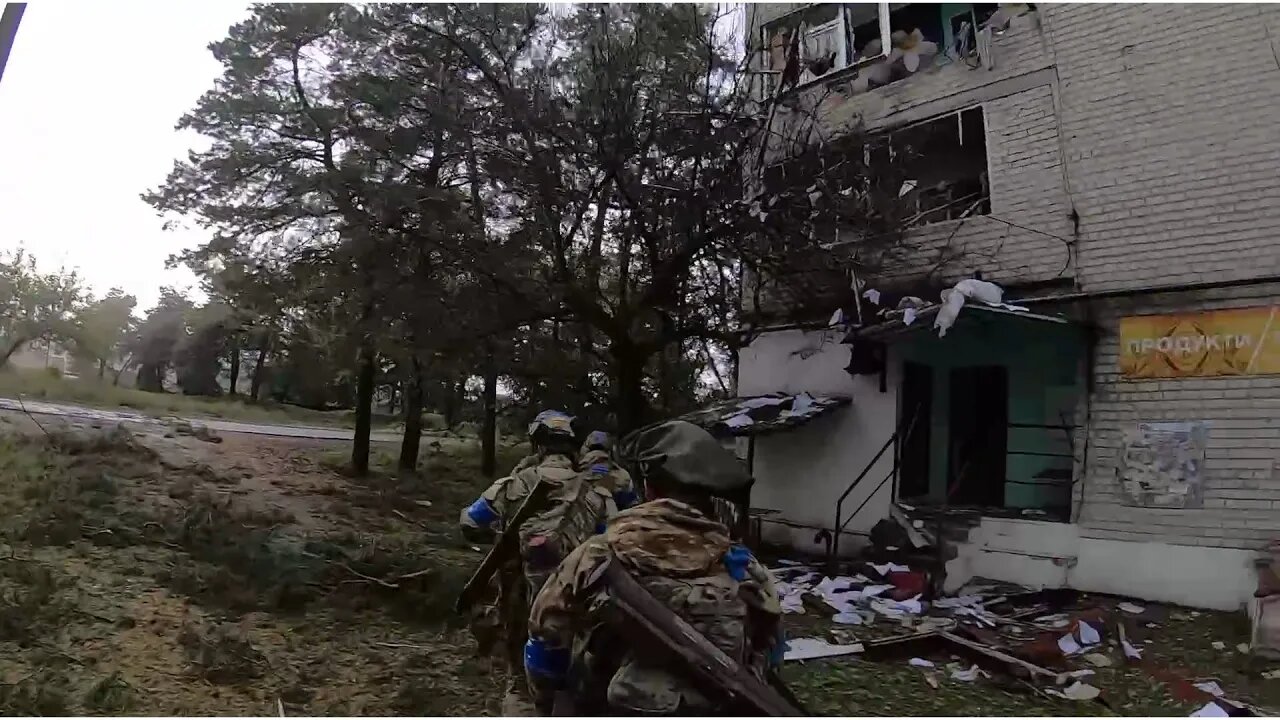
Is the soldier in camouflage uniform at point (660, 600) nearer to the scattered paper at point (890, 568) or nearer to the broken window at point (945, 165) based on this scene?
the scattered paper at point (890, 568)

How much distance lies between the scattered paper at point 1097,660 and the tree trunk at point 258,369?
1162cm

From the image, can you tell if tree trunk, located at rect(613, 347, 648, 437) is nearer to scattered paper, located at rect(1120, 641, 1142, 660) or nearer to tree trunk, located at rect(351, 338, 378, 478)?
scattered paper, located at rect(1120, 641, 1142, 660)

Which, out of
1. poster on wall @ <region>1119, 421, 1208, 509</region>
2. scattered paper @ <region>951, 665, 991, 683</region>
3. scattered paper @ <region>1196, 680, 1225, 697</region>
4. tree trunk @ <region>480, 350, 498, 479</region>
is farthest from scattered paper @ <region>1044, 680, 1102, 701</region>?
tree trunk @ <region>480, 350, 498, 479</region>

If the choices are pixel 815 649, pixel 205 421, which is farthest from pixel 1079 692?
pixel 205 421

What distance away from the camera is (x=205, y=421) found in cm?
1267

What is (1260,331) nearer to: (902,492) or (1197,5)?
(1197,5)

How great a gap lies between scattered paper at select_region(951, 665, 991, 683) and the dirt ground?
63mm

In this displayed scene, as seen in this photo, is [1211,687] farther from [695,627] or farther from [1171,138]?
[1171,138]

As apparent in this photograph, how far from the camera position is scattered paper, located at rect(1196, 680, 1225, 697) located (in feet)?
15.3

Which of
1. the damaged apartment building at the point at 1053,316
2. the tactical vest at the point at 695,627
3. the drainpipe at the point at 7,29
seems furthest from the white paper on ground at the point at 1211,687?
the drainpipe at the point at 7,29

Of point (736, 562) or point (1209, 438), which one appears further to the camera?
point (1209, 438)

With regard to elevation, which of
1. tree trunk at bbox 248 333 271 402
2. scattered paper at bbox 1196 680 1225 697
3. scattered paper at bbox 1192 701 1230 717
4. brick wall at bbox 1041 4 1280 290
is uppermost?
brick wall at bbox 1041 4 1280 290

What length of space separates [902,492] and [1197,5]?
5.21 m

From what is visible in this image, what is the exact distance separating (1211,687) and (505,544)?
172 inches
